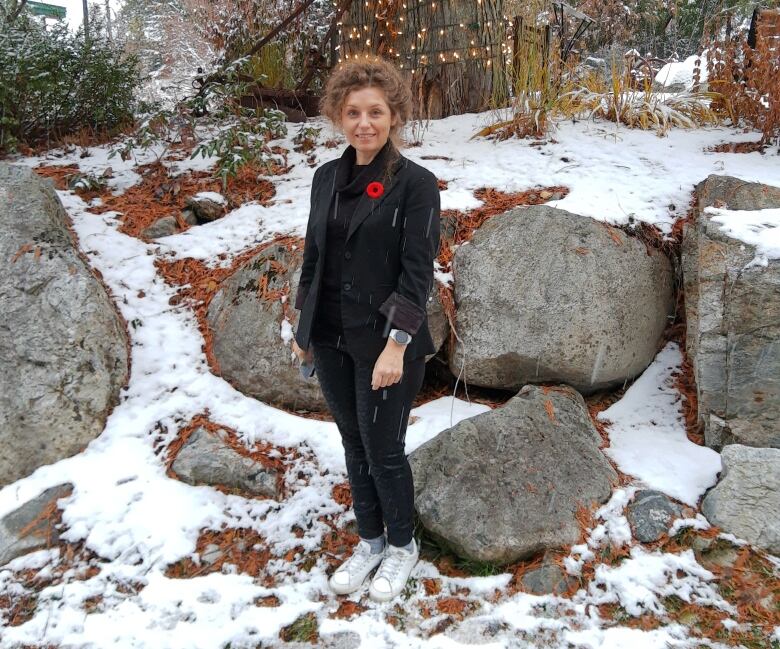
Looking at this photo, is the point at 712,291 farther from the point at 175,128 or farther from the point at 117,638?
the point at 175,128

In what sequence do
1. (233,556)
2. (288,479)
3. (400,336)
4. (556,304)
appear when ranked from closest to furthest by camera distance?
(400,336)
(233,556)
(288,479)
(556,304)

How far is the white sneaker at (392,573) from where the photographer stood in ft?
7.11

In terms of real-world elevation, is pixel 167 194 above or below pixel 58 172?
below

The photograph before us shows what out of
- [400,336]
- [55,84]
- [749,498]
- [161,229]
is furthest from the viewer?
[55,84]

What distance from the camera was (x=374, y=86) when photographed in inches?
73.5

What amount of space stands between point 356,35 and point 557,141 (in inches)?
90.9

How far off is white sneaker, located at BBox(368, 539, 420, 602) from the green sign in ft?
24.0

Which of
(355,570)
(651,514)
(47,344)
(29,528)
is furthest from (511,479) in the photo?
(47,344)

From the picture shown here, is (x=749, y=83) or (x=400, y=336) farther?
(x=749, y=83)

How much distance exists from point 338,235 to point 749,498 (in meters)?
1.99

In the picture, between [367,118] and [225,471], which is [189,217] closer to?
[225,471]

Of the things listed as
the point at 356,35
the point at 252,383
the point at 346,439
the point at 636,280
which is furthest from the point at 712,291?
the point at 356,35

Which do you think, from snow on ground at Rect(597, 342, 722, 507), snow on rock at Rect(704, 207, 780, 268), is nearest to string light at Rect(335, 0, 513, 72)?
snow on rock at Rect(704, 207, 780, 268)

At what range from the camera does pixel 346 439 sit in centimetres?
219
